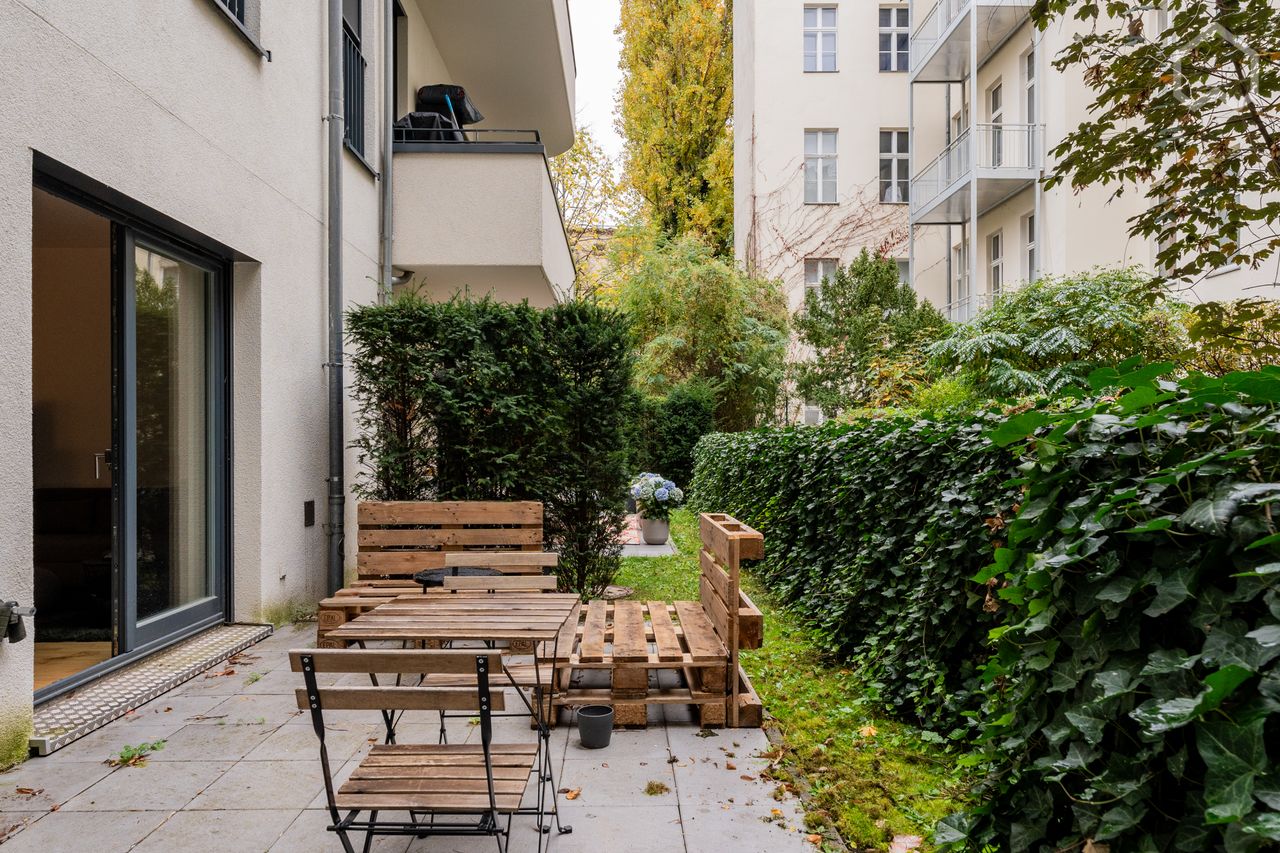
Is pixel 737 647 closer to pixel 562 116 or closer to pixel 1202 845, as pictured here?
pixel 1202 845

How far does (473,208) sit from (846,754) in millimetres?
7156

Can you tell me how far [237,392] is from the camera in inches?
265

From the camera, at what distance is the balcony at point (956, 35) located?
58.6 ft

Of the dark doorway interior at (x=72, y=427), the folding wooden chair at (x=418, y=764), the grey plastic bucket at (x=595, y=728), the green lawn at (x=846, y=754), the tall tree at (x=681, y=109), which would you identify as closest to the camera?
the folding wooden chair at (x=418, y=764)

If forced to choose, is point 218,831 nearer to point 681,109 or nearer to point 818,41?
point 818,41

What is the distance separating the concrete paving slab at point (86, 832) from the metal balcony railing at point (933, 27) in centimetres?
2007

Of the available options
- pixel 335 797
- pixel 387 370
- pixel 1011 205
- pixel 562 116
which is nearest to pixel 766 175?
pixel 1011 205

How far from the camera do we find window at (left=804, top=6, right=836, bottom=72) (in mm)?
25500

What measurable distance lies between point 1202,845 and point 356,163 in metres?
8.92

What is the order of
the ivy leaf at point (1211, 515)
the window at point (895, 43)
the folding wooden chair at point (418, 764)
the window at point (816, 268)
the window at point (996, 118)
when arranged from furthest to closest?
the window at point (816, 268), the window at point (895, 43), the window at point (996, 118), the folding wooden chair at point (418, 764), the ivy leaf at point (1211, 515)

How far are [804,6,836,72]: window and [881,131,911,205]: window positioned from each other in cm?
280

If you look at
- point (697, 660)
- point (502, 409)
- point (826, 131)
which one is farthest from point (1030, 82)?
point (697, 660)

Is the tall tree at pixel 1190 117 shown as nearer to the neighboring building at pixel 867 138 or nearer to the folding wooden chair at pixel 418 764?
the folding wooden chair at pixel 418 764

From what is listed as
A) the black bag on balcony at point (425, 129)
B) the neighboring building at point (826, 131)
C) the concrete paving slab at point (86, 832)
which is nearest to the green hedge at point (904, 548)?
the concrete paving slab at point (86, 832)
